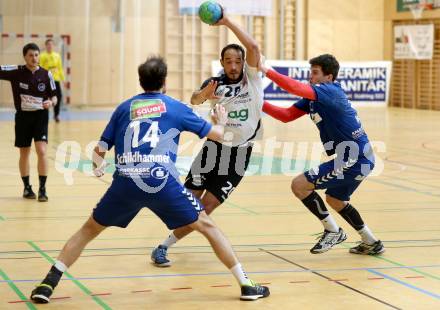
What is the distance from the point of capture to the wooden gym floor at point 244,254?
7074 millimetres

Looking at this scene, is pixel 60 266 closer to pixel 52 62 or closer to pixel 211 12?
pixel 211 12

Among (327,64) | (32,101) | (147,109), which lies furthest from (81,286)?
(32,101)

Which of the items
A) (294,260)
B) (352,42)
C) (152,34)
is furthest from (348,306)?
(352,42)

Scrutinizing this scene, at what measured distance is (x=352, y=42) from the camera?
112ft

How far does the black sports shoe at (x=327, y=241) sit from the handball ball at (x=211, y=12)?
251 cm

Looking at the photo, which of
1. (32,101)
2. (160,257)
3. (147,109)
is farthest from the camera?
(32,101)

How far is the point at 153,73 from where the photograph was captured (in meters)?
6.88

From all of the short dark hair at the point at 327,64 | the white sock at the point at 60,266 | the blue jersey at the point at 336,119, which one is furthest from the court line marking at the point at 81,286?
the short dark hair at the point at 327,64

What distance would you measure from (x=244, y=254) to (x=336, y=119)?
1.60 meters

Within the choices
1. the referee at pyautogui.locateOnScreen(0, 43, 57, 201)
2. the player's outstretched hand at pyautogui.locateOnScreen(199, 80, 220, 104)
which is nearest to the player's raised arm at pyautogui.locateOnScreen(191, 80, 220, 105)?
the player's outstretched hand at pyautogui.locateOnScreen(199, 80, 220, 104)

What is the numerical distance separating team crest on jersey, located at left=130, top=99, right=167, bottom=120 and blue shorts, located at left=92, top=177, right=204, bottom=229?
49cm

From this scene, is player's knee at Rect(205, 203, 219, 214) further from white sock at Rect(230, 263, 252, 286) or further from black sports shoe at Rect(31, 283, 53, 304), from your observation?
black sports shoe at Rect(31, 283, 53, 304)

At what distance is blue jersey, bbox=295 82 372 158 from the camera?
27.8 feet

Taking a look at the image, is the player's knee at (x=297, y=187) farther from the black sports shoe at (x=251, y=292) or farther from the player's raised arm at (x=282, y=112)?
the black sports shoe at (x=251, y=292)
